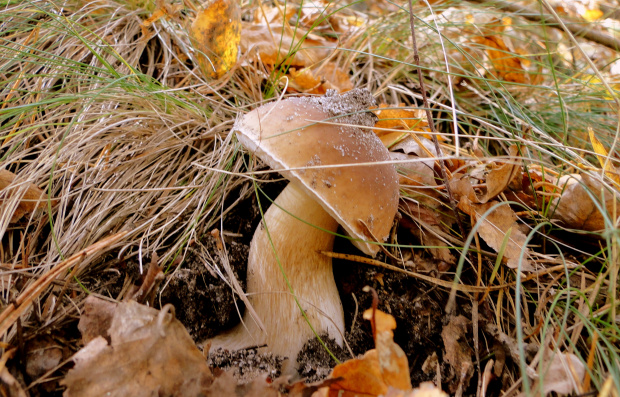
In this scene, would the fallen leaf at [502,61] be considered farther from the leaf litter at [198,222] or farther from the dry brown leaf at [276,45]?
the dry brown leaf at [276,45]

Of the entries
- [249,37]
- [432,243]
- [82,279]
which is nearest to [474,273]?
[432,243]

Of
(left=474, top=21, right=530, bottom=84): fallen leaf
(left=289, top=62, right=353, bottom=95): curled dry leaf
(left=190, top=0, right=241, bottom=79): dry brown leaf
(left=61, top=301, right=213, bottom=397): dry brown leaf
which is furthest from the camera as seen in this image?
(left=474, top=21, right=530, bottom=84): fallen leaf

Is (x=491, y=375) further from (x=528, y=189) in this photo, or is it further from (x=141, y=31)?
(x=141, y=31)

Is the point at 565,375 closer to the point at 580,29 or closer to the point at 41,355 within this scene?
the point at 41,355

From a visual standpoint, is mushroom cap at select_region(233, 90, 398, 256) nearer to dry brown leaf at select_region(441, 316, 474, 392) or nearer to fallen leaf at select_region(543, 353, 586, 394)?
dry brown leaf at select_region(441, 316, 474, 392)

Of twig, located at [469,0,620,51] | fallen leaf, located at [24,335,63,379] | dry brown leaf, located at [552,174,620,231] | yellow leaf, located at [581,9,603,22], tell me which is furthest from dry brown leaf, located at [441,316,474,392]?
yellow leaf, located at [581,9,603,22]

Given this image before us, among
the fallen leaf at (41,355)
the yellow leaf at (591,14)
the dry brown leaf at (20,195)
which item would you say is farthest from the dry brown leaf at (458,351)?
the yellow leaf at (591,14)
